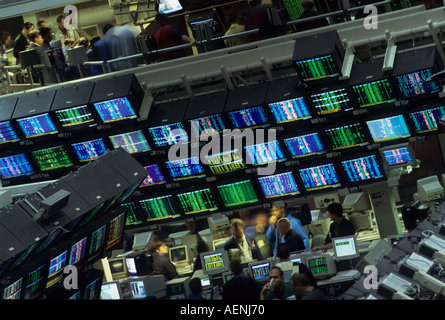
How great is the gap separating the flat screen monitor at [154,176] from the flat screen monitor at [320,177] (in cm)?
175

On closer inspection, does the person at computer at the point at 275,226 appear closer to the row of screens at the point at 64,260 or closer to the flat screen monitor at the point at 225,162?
the flat screen monitor at the point at 225,162

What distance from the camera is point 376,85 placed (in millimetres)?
9453

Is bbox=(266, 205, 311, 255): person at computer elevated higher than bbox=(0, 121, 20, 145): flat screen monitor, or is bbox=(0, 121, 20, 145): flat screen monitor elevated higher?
bbox=(0, 121, 20, 145): flat screen monitor

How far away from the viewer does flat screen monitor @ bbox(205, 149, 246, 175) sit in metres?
10.2

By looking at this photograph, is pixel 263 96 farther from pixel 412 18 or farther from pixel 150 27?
pixel 150 27

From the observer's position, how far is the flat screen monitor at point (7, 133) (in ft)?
35.2

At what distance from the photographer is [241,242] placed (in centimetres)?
1125

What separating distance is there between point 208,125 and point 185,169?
68cm

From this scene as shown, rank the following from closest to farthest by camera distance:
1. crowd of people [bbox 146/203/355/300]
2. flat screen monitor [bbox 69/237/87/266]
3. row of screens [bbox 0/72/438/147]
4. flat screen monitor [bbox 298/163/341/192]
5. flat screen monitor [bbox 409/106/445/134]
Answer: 1. flat screen monitor [bbox 69/237/87/266]
2. crowd of people [bbox 146/203/355/300]
3. flat screen monitor [bbox 409/106/445/134]
4. row of screens [bbox 0/72/438/147]
5. flat screen monitor [bbox 298/163/341/192]

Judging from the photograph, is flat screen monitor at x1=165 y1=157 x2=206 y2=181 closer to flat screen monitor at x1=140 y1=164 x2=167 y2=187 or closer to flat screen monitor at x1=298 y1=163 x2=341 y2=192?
flat screen monitor at x1=140 y1=164 x2=167 y2=187

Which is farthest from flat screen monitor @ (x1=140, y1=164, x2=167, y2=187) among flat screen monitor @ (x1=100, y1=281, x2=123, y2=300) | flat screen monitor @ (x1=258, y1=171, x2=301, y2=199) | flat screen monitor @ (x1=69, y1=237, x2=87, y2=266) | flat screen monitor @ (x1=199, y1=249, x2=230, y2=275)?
flat screen monitor @ (x1=69, y1=237, x2=87, y2=266)

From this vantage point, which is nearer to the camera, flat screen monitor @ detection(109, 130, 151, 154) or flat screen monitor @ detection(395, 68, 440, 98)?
flat screen monitor @ detection(395, 68, 440, 98)

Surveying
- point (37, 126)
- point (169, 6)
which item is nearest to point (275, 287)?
point (37, 126)

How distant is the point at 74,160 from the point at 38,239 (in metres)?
3.56
